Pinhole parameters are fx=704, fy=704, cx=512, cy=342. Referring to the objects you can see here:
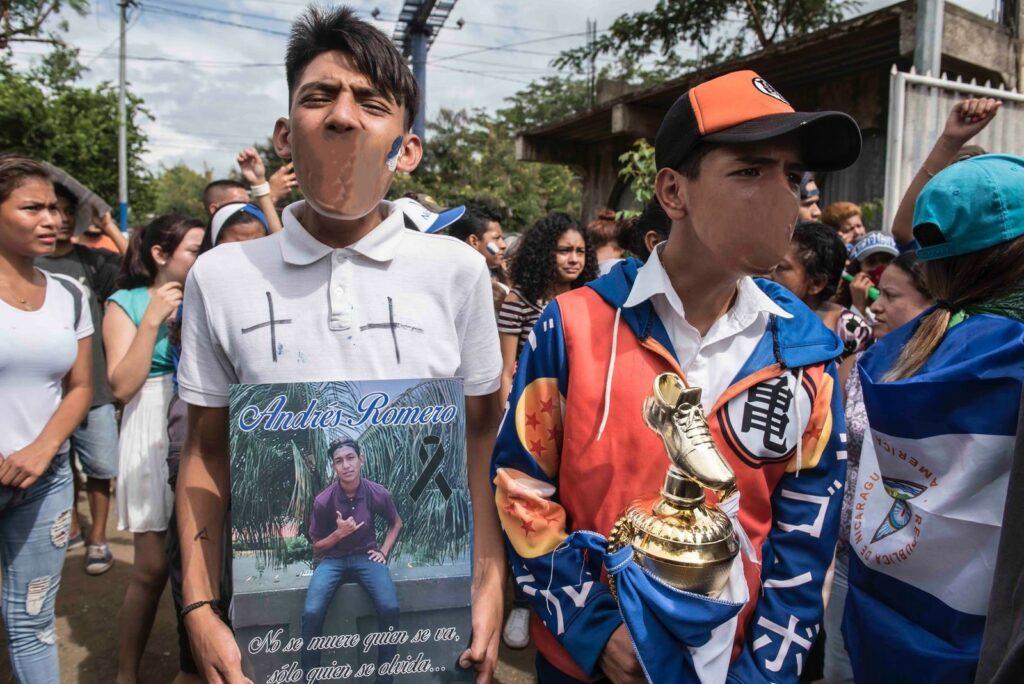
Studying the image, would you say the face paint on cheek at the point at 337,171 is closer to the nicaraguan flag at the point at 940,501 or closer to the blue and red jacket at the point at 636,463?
the blue and red jacket at the point at 636,463

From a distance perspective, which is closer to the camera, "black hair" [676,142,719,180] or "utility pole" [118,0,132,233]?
"black hair" [676,142,719,180]

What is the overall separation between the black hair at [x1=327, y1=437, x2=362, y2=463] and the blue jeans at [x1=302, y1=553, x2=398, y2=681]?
0.61 ft

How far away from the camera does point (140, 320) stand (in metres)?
2.97

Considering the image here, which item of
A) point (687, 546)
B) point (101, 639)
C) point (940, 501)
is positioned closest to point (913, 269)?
point (940, 501)

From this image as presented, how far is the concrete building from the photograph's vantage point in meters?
5.42

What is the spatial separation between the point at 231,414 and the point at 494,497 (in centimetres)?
56

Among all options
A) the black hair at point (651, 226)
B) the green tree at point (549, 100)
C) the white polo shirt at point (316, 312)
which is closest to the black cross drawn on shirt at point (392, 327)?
the white polo shirt at point (316, 312)

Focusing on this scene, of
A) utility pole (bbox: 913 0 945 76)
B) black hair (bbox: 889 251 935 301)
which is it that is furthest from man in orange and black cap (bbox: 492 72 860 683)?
utility pole (bbox: 913 0 945 76)

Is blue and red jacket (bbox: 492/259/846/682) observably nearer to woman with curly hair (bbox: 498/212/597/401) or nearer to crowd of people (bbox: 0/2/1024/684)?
crowd of people (bbox: 0/2/1024/684)

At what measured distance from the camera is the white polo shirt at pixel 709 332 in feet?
4.72

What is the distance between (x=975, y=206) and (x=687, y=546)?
97 centimetres

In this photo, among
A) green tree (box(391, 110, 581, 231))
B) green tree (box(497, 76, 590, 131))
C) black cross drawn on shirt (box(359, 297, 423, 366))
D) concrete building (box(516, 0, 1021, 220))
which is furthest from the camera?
green tree (box(497, 76, 590, 131))

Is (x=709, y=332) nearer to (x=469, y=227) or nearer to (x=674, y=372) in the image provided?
(x=674, y=372)

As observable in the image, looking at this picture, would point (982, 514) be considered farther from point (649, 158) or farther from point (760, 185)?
point (649, 158)
